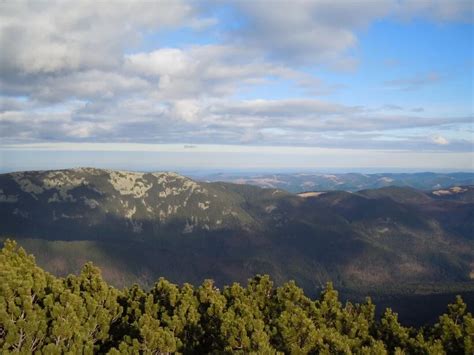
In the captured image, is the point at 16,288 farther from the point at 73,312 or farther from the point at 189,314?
the point at 189,314

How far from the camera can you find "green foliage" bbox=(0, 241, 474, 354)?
103 ft

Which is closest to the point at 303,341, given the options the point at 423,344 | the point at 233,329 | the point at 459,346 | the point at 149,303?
the point at 233,329

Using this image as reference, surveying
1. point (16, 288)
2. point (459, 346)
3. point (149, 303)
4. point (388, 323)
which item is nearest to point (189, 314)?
point (149, 303)

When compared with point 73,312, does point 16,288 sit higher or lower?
higher

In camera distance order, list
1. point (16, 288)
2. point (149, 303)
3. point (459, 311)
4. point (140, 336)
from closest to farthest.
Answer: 1. point (16, 288)
2. point (140, 336)
3. point (459, 311)
4. point (149, 303)

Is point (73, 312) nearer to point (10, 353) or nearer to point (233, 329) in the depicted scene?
point (10, 353)

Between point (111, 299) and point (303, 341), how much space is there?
Result: 63.7ft

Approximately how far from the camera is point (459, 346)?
36281mm

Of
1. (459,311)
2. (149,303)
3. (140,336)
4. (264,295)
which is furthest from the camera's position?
(264,295)

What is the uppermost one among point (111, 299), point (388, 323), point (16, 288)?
point (16, 288)

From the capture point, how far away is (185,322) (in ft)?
135

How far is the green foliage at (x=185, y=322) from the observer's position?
31469 mm

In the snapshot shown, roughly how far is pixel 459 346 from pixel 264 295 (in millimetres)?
22038

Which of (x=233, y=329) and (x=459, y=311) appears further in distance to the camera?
(x=459, y=311)
